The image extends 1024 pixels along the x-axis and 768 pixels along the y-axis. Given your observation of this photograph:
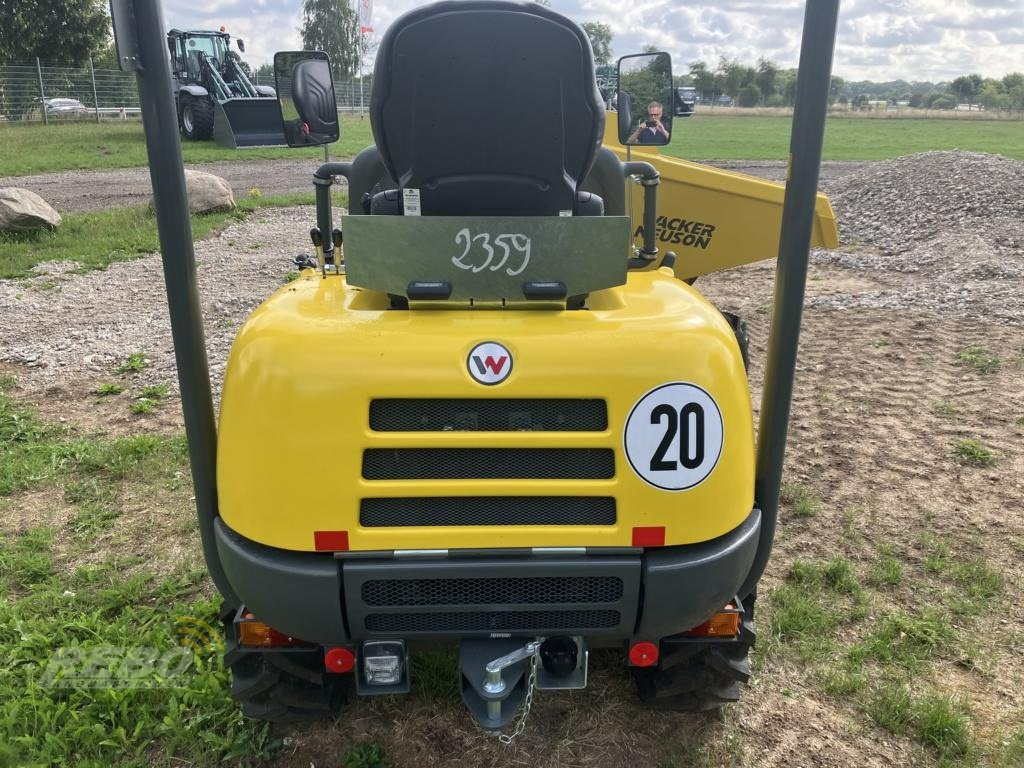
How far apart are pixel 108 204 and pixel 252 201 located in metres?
2.13

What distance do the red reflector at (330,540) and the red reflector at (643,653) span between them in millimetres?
923

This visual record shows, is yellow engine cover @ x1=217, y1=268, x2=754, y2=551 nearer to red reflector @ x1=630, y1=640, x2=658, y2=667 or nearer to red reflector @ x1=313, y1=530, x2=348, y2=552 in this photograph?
red reflector @ x1=313, y1=530, x2=348, y2=552

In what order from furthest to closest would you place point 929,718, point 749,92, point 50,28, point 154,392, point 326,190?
point 50,28 → point 749,92 → point 154,392 → point 326,190 → point 929,718

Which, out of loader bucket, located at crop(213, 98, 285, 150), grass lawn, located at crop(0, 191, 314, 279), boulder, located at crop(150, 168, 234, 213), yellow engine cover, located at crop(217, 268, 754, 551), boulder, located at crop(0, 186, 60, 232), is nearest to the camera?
yellow engine cover, located at crop(217, 268, 754, 551)

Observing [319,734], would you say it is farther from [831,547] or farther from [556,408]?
[831,547]

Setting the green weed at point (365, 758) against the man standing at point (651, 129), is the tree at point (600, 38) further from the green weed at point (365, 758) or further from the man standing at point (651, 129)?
the green weed at point (365, 758)

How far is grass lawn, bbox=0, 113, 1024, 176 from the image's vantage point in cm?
1845

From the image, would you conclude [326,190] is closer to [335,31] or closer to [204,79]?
[335,31]

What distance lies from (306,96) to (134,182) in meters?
14.0

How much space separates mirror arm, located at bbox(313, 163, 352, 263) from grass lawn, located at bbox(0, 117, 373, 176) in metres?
13.1

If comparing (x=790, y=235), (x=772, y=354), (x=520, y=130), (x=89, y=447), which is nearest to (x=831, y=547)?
Result: (x=772, y=354)

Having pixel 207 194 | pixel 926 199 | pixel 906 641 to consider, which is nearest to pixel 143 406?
pixel 906 641

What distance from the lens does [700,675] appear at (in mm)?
2766

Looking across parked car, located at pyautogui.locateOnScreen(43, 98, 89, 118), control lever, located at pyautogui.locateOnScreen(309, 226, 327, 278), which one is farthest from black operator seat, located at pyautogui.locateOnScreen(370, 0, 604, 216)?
parked car, located at pyautogui.locateOnScreen(43, 98, 89, 118)
